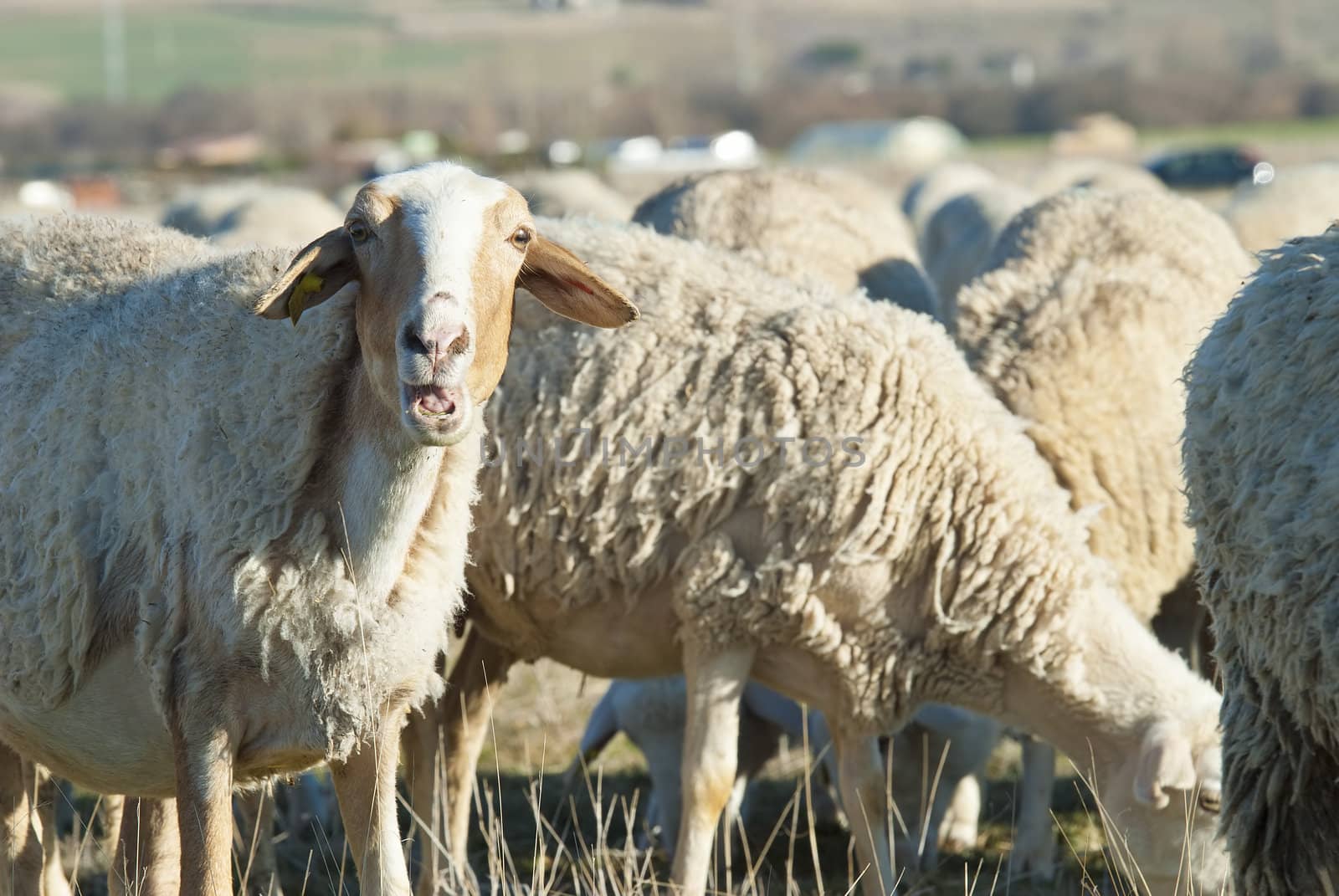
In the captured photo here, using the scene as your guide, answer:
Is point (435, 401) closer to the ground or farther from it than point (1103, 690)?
farther from it

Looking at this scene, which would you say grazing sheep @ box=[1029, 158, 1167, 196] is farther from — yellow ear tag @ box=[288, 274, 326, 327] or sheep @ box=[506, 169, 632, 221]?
yellow ear tag @ box=[288, 274, 326, 327]

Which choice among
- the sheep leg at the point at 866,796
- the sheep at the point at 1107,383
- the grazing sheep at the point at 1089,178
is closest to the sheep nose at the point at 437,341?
the sheep leg at the point at 866,796

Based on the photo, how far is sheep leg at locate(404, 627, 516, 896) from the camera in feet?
16.3

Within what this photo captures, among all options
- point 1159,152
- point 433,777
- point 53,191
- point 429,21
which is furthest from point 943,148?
point 429,21

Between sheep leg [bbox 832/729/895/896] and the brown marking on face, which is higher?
the brown marking on face

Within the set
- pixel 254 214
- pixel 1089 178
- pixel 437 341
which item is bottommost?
pixel 437 341

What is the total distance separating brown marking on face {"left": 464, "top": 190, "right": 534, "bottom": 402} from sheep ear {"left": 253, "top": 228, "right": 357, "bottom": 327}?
27cm

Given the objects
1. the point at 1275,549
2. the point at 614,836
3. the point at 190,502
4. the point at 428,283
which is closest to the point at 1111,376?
the point at 614,836

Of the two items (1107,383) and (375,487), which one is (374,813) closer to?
(375,487)

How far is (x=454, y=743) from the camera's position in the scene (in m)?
5.08

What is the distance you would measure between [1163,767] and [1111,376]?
1.59 meters

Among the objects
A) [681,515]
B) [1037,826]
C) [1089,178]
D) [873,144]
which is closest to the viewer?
[681,515]

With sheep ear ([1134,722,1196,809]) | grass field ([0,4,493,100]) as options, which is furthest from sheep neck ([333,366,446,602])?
grass field ([0,4,493,100])

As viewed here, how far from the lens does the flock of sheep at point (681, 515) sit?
9.93ft
